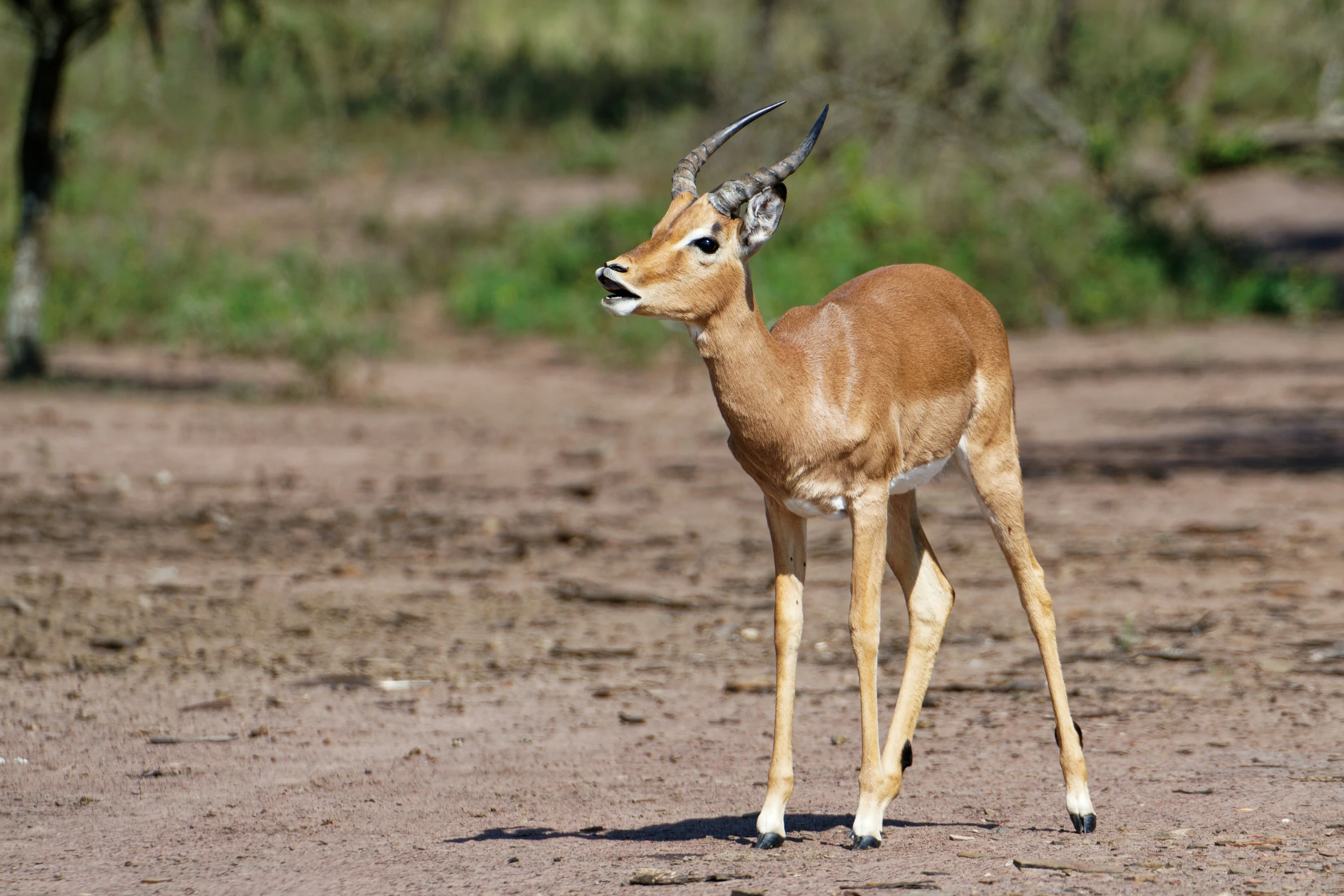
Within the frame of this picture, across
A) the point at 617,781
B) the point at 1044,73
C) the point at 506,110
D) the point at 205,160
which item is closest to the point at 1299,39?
the point at 1044,73

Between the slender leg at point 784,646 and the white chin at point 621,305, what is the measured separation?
2.71 feet

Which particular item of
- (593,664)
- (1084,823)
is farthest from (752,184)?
(593,664)

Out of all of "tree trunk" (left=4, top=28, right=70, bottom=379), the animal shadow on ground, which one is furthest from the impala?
"tree trunk" (left=4, top=28, right=70, bottom=379)

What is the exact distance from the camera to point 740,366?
177 inches

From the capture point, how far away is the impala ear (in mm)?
4391

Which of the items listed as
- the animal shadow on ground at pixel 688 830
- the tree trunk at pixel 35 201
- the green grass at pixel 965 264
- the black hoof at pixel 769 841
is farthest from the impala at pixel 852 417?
the green grass at pixel 965 264

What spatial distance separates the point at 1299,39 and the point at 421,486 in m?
20.7

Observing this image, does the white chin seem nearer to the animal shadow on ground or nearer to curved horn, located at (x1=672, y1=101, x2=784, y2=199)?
curved horn, located at (x1=672, y1=101, x2=784, y2=199)

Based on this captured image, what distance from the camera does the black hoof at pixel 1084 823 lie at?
15.6 ft

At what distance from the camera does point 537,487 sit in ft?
38.5

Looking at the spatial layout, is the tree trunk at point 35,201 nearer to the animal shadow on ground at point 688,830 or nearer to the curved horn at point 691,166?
the animal shadow on ground at point 688,830

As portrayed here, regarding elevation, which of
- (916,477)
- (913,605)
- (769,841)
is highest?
(916,477)

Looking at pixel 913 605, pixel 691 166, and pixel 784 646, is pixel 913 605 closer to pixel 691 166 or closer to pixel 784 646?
pixel 784 646

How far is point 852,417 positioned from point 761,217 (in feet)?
2.09
